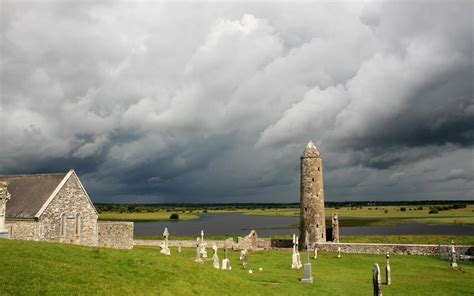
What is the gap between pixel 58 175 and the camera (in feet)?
122

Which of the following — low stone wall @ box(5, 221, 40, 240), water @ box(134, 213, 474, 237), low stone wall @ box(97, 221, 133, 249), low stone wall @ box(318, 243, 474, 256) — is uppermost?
low stone wall @ box(5, 221, 40, 240)

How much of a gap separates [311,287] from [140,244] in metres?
29.7

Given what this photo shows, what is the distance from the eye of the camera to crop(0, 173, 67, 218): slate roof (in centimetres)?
3497

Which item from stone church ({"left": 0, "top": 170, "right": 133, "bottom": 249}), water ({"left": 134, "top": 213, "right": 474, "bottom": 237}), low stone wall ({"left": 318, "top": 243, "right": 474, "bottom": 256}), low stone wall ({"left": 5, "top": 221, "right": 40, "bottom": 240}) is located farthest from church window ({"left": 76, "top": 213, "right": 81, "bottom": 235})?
water ({"left": 134, "top": 213, "right": 474, "bottom": 237})

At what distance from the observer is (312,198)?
51.4 meters

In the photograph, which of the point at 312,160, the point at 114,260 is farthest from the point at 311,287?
the point at 312,160

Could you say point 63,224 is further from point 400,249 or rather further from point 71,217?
point 400,249

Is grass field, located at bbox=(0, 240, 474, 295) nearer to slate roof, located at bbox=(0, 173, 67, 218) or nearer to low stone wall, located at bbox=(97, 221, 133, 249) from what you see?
low stone wall, located at bbox=(97, 221, 133, 249)

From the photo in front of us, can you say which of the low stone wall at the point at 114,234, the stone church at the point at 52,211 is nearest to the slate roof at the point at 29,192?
the stone church at the point at 52,211

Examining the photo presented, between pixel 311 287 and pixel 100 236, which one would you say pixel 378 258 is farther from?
pixel 100 236

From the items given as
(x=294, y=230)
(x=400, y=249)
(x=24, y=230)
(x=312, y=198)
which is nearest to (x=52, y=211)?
(x=24, y=230)

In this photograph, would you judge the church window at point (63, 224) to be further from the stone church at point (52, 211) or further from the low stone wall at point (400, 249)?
the low stone wall at point (400, 249)

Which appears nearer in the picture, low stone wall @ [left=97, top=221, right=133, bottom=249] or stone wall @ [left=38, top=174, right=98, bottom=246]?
stone wall @ [left=38, top=174, right=98, bottom=246]

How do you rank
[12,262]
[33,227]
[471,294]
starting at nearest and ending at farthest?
[12,262] < [471,294] < [33,227]
